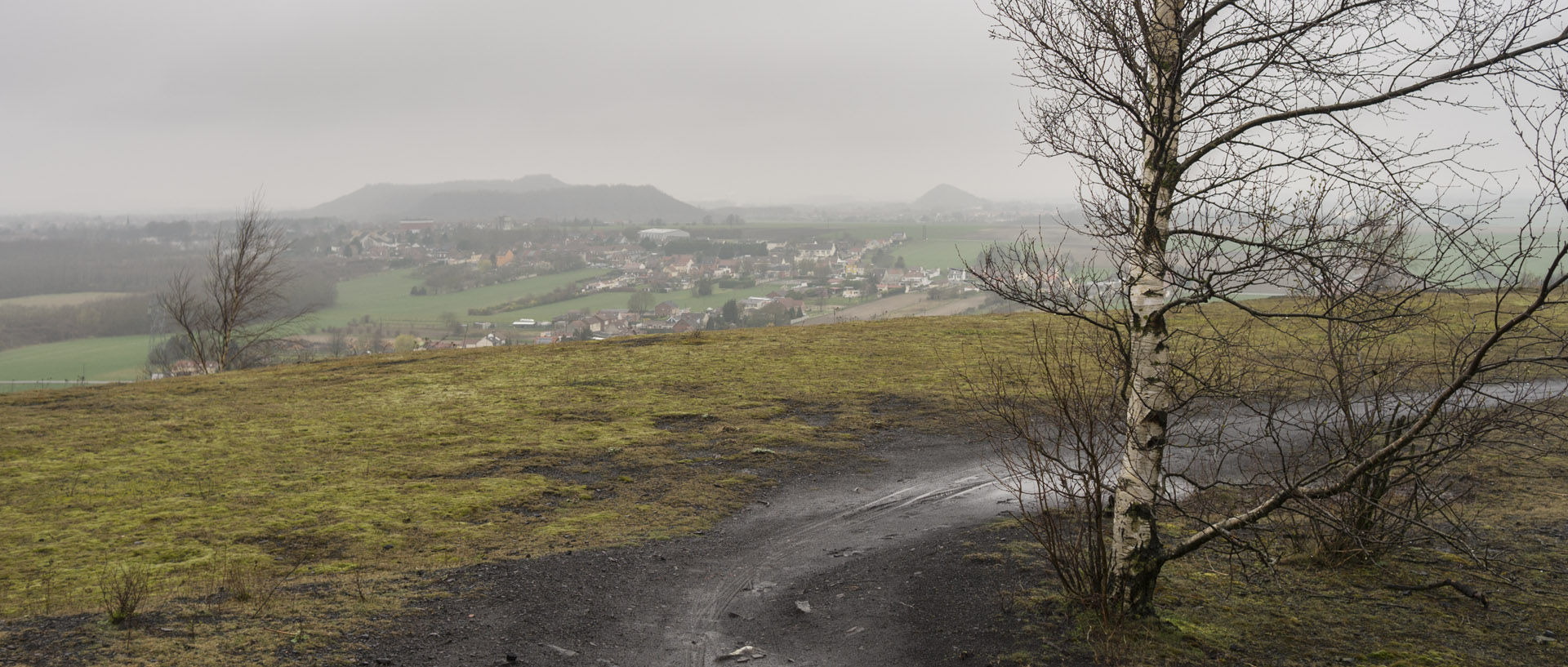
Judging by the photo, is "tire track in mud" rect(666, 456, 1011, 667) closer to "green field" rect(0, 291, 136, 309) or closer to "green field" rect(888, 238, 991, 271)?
"green field" rect(888, 238, 991, 271)

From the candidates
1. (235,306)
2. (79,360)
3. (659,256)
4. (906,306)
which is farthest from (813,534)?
(659,256)

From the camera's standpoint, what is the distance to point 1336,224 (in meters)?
5.41

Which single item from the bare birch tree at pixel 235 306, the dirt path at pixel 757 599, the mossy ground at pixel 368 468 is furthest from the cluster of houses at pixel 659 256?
the dirt path at pixel 757 599

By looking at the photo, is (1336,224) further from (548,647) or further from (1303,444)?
(1303,444)

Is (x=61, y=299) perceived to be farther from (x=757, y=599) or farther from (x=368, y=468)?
(x=757, y=599)

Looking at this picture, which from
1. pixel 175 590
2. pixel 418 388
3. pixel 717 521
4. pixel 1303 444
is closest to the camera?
pixel 175 590

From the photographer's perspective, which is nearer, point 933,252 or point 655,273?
point 933,252

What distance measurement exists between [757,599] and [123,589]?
5303 mm

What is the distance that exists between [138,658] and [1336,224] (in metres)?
8.35

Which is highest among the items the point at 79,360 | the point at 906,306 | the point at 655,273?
the point at 655,273

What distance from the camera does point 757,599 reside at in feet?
25.5

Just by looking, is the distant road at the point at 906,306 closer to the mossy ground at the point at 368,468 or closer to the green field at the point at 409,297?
the mossy ground at the point at 368,468

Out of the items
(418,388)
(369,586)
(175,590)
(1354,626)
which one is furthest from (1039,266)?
(418,388)

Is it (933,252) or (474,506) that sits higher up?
(933,252)
